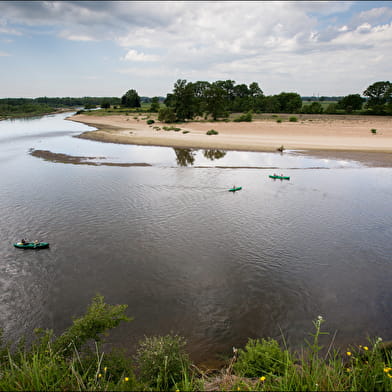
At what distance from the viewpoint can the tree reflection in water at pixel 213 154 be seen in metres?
56.7

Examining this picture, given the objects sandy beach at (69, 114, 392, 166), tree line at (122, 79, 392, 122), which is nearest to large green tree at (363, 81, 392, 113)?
tree line at (122, 79, 392, 122)

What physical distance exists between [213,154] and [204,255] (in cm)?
4094

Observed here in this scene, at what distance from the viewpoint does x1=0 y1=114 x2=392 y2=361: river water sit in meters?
14.9

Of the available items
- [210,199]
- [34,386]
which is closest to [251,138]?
[210,199]

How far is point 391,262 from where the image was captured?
20.7m

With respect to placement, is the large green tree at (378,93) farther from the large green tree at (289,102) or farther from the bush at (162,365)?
the bush at (162,365)

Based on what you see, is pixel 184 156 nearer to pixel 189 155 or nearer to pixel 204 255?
pixel 189 155

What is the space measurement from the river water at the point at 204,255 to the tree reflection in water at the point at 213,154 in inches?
606


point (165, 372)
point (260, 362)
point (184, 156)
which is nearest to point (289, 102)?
point (184, 156)

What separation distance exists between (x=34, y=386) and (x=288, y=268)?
53.2 ft

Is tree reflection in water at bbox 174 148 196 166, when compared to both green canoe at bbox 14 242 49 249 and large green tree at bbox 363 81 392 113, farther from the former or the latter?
large green tree at bbox 363 81 392 113

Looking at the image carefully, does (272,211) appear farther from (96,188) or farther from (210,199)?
(96,188)

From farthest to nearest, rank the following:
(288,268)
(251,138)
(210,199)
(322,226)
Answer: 1. (251,138)
2. (210,199)
3. (322,226)
4. (288,268)

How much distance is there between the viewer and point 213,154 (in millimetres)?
59719
